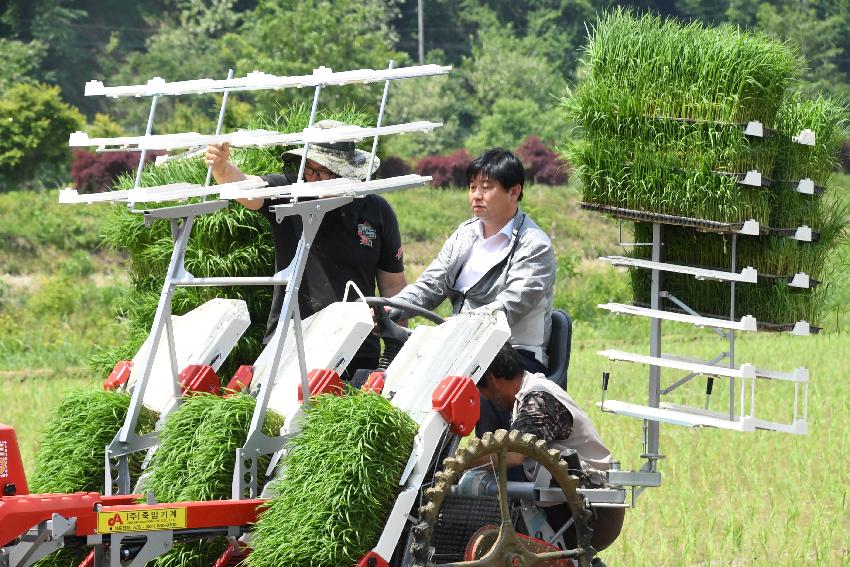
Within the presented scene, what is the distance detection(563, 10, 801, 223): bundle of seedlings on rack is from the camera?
670cm

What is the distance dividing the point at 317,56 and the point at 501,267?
31606 mm

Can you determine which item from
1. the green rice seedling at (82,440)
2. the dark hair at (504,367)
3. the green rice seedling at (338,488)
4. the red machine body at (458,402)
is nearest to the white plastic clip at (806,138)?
the dark hair at (504,367)

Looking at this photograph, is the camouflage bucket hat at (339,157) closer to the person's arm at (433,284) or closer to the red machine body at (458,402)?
the person's arm at (433,284)

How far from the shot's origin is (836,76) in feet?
158

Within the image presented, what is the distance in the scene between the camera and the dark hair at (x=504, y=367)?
17.8 ft

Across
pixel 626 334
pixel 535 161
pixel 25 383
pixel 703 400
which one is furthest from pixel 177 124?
pixel 703 400

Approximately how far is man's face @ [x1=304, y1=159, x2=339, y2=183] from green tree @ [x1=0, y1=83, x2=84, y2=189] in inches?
Answer: 953

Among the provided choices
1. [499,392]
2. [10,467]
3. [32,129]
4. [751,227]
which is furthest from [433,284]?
[32,129]

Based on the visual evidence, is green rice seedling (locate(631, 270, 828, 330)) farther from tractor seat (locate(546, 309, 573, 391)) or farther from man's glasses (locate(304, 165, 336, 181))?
man's glasses (locate(304, 165, 336, 181))

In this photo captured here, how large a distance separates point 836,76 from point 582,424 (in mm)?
44975

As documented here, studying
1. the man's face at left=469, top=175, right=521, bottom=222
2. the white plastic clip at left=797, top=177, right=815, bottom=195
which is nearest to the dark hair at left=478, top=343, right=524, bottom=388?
the man's face at left=469, top=175, right=521, bottom=222

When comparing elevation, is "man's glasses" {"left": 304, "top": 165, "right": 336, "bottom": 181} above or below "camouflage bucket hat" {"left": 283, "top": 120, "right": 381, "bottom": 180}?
below

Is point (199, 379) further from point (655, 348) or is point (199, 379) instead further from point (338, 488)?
point (655, 348)

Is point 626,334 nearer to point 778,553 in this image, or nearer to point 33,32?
point 778,553
